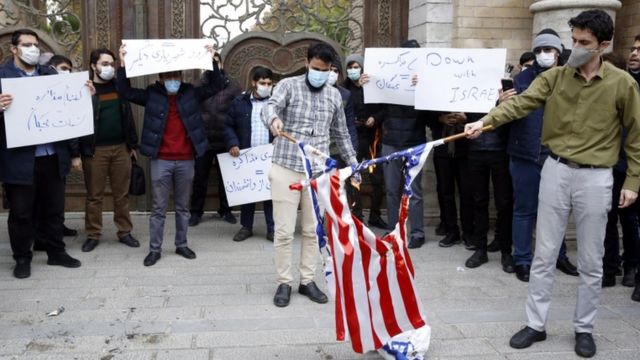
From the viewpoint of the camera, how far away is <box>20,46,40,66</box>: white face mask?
606cm

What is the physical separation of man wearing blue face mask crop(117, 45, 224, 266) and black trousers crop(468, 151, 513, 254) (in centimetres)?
268

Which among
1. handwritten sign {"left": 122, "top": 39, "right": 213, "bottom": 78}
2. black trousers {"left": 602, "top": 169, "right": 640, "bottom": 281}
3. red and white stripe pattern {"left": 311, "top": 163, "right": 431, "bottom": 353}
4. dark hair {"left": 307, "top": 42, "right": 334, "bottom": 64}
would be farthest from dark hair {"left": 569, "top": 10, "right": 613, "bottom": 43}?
handwritten sign {"left": 122, "top": 39, "right": 213, "bottom": 78}

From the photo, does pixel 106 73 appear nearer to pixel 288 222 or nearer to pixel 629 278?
pixel 288 222

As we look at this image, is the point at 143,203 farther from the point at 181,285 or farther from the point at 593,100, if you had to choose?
the point at 593,100

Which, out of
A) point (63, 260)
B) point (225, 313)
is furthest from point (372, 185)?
point (63, 260)

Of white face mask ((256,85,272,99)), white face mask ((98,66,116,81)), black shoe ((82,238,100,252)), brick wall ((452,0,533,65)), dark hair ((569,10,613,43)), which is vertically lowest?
black shoe ((82,238,100,252))

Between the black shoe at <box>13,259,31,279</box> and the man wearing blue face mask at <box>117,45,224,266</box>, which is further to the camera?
the man wearing blue face mask at <box>117,45,224,266</box>

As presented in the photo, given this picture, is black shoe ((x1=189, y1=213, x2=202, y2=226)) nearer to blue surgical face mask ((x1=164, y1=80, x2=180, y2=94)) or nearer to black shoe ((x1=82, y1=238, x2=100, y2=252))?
black shoe ((x1=82, y1=238, x2=100, y2=252))

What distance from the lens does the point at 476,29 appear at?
814cm

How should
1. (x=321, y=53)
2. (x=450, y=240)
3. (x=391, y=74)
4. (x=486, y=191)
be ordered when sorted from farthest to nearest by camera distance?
(x=450, y=240)
(x=391, y=74)
(x=486, y=191)
(x=321, y=53)

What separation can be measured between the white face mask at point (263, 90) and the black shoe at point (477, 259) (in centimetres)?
277

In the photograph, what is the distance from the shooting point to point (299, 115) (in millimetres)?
5367

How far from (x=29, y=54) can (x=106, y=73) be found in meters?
0.89

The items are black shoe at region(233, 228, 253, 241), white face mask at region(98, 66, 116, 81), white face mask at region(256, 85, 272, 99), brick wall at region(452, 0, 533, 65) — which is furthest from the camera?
brick wall at region(452, 0, 533, 65)
